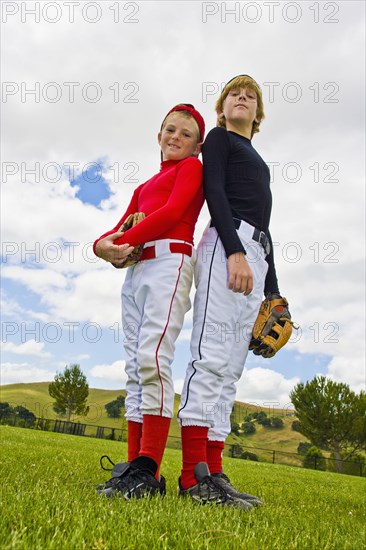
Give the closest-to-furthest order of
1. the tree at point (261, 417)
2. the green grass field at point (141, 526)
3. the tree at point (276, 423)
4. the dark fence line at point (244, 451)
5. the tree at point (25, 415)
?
the green grass field at point (141, 526), the dark fence line at point (244, 451), the tree at point (25, 415), the tree at point (261, 417), the tree at point (276, 423)

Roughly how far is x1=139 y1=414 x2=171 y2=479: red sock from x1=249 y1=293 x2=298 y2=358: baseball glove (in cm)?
92

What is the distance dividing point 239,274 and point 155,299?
538 mm

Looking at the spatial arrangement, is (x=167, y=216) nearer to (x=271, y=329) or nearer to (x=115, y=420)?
(x=271, y=329)

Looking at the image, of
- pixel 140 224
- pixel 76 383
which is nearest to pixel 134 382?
pixel 140 224

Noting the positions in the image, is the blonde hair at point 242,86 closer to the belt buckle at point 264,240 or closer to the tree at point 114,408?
the belt buckle at point 264,240

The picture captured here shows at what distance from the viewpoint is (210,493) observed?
8.13 ft

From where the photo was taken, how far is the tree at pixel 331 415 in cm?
4612

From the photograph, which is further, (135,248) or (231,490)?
(135,248)

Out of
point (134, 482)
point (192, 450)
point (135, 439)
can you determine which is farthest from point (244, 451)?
point (134, 482)

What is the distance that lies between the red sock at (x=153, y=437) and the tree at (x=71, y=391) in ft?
189

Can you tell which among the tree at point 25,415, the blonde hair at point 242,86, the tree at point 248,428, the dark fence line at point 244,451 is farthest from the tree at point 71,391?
the blonde hair at point 242,86

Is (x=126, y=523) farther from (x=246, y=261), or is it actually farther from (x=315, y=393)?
(x=315, y=393)

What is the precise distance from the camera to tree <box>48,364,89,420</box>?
5750 cm

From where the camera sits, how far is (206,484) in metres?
2.53
